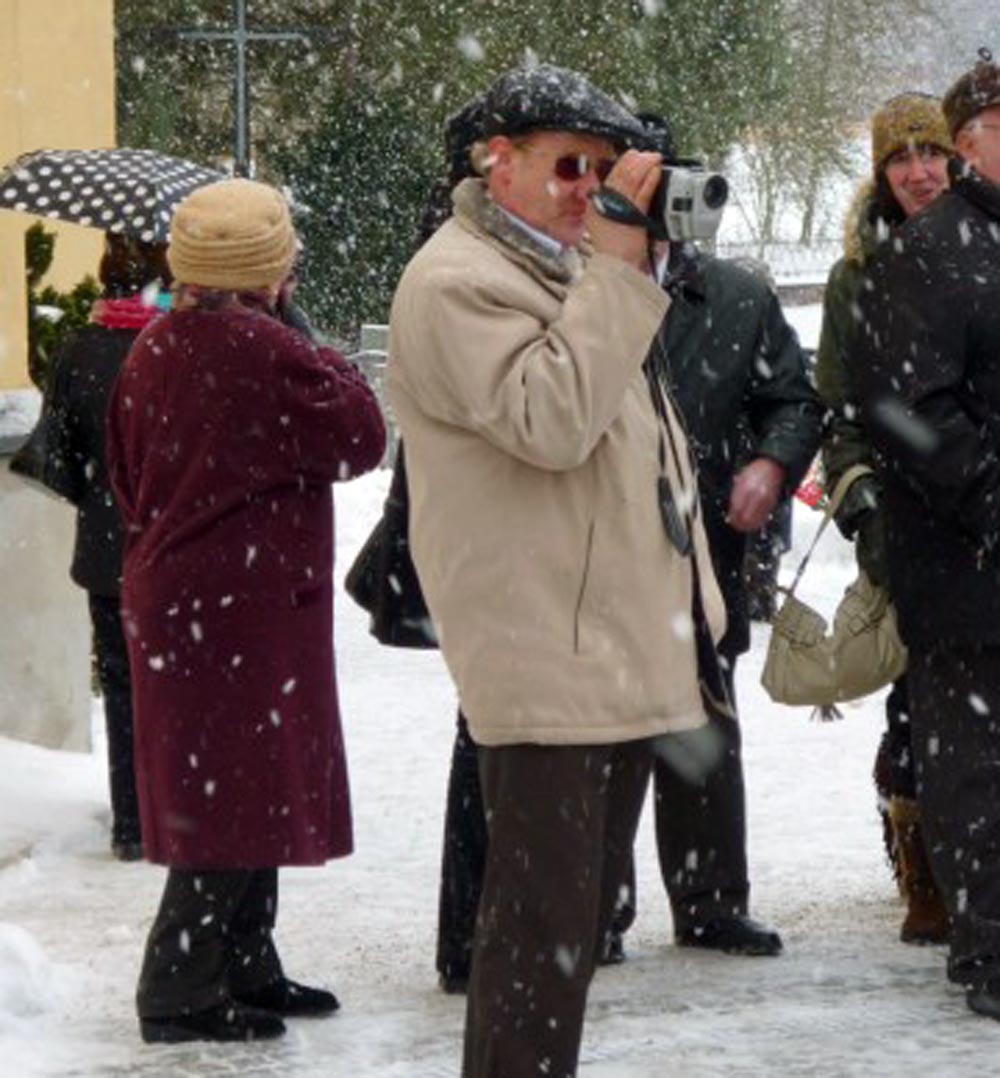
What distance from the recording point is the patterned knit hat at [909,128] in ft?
22.0

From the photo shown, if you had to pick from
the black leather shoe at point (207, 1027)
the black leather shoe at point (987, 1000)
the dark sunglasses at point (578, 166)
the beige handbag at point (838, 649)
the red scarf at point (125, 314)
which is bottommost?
the black leather shoe at point (207, 1027)

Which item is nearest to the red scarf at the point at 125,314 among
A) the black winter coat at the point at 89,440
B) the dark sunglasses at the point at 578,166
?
the black winter coat at the point at 89,440

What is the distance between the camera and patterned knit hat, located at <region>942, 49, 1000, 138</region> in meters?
Answer: 6.08

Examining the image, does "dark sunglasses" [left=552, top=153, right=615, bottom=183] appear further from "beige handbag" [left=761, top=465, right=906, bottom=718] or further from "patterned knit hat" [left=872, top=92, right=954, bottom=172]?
"patterned knit hat" [left=872, top=92, right=954, bottom=172]

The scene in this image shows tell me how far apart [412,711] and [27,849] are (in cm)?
308

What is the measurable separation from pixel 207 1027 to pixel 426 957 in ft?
3.12

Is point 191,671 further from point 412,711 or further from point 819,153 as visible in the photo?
point 819,153

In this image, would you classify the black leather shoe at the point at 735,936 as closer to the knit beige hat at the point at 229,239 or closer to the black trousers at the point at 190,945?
the black trousers at the point at 190,945

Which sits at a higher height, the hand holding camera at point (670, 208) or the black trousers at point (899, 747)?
the hand holding camera at point (670, 208)

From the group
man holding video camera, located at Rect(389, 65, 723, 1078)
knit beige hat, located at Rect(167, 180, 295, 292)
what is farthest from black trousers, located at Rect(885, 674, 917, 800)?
man holding video camera, located at Rect(389, 65, 723, 1078)

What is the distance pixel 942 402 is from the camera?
19.5 ft

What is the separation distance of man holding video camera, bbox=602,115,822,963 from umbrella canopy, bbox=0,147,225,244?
1.63 m

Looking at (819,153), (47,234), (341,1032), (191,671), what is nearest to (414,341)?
(191,671)

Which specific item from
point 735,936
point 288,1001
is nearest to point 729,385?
point 735,936
